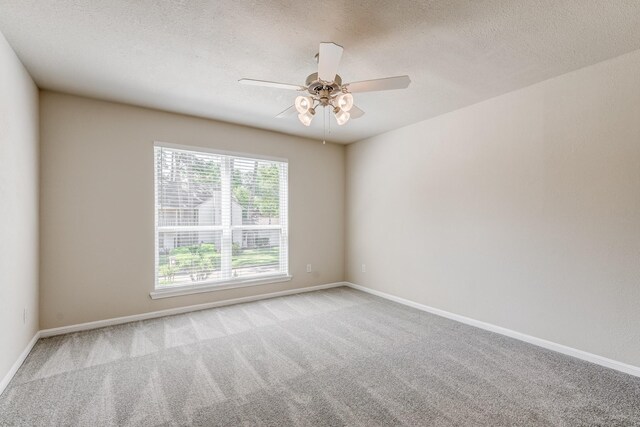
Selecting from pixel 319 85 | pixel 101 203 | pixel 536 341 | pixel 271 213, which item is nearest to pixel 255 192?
pixel 271 213

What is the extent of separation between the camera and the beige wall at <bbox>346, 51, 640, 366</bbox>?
96.6 inches

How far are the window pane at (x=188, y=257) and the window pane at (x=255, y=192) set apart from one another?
0.48 metres

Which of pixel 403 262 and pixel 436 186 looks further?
pixel 403 262

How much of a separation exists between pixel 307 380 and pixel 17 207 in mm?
2788

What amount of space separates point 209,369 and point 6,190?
2.09 meters

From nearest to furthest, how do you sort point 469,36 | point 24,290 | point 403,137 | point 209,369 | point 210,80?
point 469,36 < point 209,369 < point 24,290 < point 210,80 < point 403,137

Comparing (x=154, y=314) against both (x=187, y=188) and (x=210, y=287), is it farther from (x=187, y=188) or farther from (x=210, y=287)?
(x=187, y=188)

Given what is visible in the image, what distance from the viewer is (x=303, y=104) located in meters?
2.39

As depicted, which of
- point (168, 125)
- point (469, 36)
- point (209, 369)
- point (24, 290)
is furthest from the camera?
point (168, 125)

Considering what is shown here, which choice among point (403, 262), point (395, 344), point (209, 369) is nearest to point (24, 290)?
point (209, 369)

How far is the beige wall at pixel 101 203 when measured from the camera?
10.4 feet

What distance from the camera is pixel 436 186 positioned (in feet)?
12.9

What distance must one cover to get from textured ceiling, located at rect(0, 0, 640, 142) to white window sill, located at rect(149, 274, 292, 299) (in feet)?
7.70

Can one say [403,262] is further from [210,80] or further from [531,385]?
[210,80]
